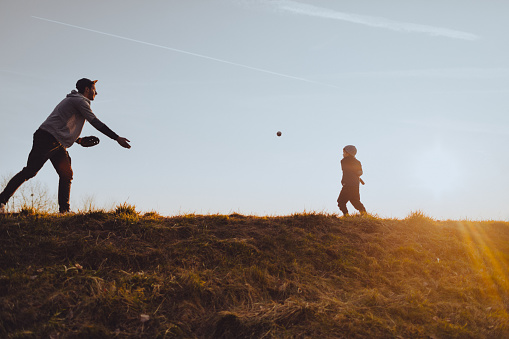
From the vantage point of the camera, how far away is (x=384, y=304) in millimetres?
5242

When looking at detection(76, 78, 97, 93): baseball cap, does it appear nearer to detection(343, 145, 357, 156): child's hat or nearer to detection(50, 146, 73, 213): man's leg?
detection(50, 146, 73, 213): man's leg

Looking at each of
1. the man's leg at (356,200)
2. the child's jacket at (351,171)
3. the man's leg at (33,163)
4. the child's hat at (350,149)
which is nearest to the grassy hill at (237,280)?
the man's leg at (33,163)

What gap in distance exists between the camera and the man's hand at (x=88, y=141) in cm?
753

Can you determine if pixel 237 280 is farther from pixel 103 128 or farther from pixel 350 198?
pixel 350 198

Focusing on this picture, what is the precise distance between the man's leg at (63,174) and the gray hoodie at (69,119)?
8.3 inches

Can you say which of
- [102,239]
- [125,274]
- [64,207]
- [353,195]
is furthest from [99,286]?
[353,195]

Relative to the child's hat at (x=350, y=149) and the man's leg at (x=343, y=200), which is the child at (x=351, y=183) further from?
the child's hat at (x=350, y=149)

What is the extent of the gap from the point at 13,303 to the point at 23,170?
2.92 metres

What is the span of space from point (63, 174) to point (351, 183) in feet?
23.4

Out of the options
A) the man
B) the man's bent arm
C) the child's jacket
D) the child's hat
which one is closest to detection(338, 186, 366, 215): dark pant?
the child's jacket

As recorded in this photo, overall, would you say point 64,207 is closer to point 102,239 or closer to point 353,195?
point 102,239

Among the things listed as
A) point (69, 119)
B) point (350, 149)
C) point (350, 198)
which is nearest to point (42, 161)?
point (69, 119)

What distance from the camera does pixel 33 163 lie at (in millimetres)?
6590

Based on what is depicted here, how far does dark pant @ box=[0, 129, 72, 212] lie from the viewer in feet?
21.5
